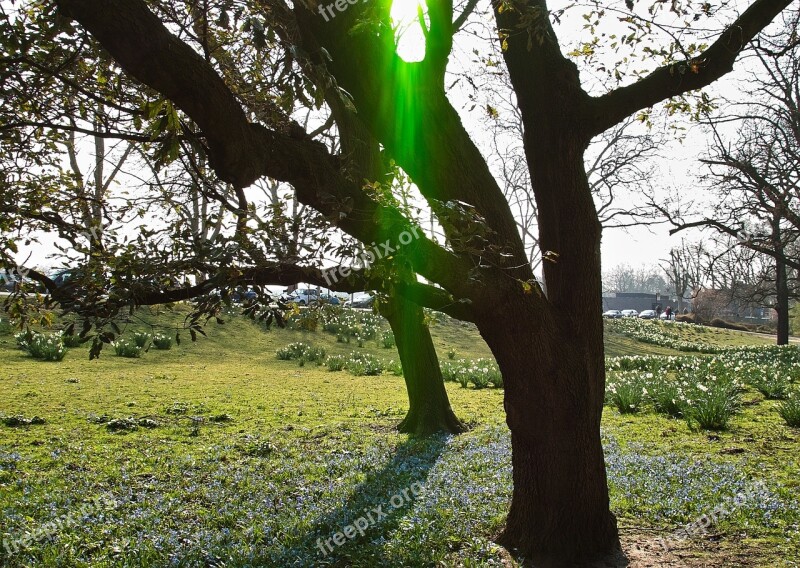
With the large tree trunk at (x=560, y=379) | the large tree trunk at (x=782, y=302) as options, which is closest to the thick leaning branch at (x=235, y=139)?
the large tree trunk at (x=560, y=379)

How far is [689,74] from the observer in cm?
412

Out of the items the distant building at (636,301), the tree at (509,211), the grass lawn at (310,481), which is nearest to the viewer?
the tree at (509,211)

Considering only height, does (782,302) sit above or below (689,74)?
below

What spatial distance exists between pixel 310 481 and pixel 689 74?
4902 millimetres

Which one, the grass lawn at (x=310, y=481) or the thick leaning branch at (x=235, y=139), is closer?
the thick leaning branch at (x=235, y=139)

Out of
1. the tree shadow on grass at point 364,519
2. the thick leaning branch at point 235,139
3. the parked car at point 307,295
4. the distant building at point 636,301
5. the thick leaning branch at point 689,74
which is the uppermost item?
the distant building at point 636,301

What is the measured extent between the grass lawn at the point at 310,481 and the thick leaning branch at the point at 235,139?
2.17 metres

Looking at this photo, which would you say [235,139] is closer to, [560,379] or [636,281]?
[560,379]

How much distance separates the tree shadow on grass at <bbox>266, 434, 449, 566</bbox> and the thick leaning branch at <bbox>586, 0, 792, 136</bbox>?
3.46 m

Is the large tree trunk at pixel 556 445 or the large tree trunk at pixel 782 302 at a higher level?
the large tree trunk at pixel 782 302

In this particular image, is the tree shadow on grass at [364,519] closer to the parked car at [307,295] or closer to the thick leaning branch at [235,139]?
the parked car at [307,295]

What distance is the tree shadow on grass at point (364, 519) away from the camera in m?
3.98

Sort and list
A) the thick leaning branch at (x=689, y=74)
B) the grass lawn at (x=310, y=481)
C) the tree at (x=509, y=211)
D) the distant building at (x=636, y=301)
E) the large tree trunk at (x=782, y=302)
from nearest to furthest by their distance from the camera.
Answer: the tree at (x=509, y=211)
the thick leaning branch at (x=689, y=74)
the grass lawn at (x=310, y=481)
the large tree trunk at (x=782, y=302)
the distant building at (x=636, y=301)

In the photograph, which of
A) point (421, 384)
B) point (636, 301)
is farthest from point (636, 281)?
point (421, 384)
